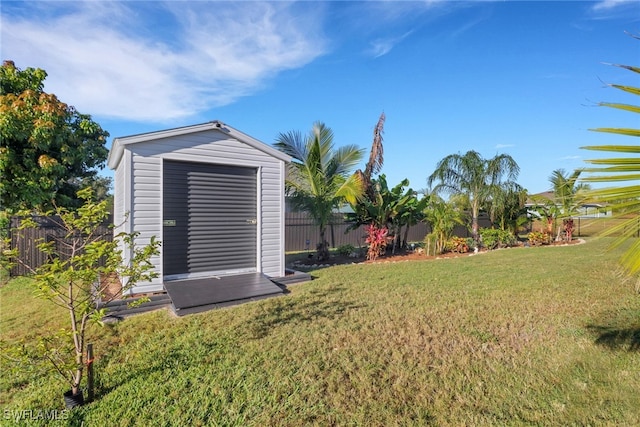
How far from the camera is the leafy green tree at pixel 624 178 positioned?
154cm

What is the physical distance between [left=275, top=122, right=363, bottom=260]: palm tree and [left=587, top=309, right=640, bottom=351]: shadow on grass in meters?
6.12

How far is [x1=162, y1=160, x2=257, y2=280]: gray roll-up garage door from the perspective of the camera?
6199 mm

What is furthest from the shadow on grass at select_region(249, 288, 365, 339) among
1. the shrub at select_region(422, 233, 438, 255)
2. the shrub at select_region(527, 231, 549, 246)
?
the shrub at select_region(527, 231, 549, 246)

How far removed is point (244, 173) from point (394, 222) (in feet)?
23.0

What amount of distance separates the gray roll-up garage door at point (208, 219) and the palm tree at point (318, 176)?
8.72ft

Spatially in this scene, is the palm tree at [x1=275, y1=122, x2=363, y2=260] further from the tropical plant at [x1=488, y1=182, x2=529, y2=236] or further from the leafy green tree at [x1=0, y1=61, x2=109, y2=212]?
the tropical plant at [x1=488, y1=182, x2=529, y2=236]

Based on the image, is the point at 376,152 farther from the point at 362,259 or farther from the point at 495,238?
the point at 495,238

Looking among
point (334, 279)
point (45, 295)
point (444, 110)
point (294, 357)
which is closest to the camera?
point (45, 295)

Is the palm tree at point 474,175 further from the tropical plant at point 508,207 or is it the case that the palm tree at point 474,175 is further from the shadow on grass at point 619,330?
the shadow on grass at point 619,330

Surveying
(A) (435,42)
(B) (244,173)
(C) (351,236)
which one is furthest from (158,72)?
(C) (351,236)

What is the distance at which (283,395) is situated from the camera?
274cm

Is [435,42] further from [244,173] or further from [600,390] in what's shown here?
[600,390]

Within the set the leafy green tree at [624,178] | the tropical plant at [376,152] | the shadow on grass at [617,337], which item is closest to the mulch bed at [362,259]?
the tropical plant at [376,152]

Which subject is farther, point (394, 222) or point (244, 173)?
point (394, 222)
